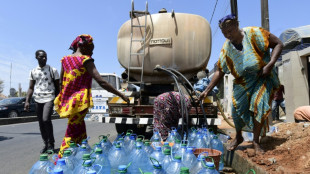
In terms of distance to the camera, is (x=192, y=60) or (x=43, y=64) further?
(x=192, y=60)

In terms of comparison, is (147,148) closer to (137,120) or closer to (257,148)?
(257,148)

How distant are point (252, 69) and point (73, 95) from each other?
2.04 metres

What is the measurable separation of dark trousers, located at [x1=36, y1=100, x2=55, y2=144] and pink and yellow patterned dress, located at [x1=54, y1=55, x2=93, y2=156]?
1684 mm

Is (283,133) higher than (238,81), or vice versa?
(238,81)

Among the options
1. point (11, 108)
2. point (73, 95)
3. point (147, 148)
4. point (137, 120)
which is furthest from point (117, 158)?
point (11, 108)

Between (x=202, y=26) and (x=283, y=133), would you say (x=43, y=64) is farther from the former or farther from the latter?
(x=283, y=133)

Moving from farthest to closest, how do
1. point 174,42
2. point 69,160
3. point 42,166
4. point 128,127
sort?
point 128,127
point 174,42
point 69,160
point 42,166

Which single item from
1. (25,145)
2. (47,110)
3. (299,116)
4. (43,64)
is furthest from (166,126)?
(25,145)

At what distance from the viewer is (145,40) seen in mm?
5789

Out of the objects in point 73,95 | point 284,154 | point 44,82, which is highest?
point 44,82

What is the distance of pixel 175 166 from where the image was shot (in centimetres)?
191

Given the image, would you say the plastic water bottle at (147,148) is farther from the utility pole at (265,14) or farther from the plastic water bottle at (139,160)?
the utility pole at (265,14)

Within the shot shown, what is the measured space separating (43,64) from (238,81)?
348cm

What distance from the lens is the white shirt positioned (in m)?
4.58
